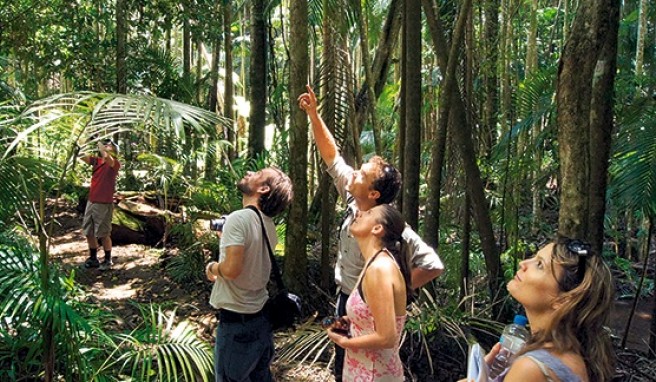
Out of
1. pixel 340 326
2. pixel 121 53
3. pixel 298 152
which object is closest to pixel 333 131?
pixel 298 152

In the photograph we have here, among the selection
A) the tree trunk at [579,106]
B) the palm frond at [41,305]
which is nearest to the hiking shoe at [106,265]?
A: the palm frond at [41,305]

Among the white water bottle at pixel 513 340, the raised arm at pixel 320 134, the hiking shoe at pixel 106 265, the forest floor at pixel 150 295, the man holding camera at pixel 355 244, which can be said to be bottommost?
the forest floor at pixel 150 295

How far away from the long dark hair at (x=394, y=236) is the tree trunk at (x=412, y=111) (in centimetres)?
210

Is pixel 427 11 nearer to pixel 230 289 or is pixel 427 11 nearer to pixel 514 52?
pixel 514 52

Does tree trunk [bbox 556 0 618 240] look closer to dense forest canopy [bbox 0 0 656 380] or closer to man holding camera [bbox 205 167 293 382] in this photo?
dense forest canopy [bbox 0 0 656 380]

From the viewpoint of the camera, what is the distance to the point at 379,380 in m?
2.35

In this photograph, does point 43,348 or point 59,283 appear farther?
point 59,283

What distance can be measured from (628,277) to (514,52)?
5.55 metres

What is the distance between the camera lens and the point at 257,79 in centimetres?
868

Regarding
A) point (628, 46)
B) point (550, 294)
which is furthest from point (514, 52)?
point (628, 46)

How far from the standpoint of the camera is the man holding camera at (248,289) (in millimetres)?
2820

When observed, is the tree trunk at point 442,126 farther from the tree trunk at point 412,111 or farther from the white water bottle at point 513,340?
the white water bottle at point 513,340

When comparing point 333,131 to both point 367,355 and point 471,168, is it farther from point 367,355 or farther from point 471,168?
point 367,355

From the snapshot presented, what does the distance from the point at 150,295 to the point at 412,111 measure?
3648 mm
